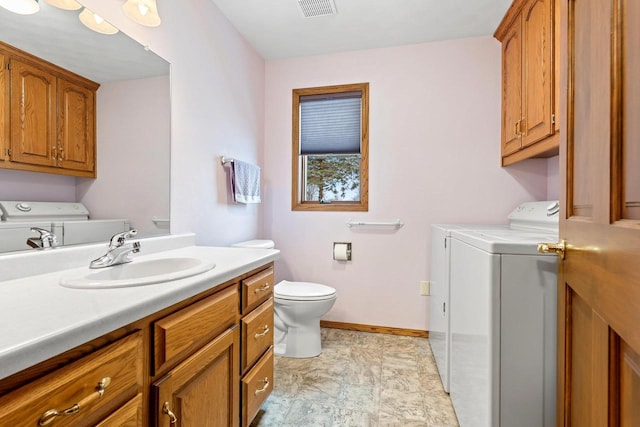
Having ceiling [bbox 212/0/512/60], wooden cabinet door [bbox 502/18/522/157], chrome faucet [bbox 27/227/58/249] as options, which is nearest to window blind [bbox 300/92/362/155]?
ceiling [bbox 212/0/512/60]

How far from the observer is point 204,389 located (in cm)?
97

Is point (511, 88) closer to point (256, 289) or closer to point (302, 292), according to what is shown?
point (302, 292)

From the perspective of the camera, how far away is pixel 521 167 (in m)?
2.27

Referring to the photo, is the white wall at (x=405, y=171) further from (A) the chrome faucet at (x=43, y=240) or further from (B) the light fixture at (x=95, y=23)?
(A) the chrome faucet at (x=43, y=240)

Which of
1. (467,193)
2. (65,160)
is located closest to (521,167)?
(467,193)

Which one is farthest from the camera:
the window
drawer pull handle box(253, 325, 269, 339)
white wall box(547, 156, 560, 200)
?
the window

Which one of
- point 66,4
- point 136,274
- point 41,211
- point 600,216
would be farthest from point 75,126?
point 600,216

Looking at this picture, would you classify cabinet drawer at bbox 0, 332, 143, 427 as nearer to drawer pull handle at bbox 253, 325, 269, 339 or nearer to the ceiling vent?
drawer pull handle at bbox 253, 325, 269, 339

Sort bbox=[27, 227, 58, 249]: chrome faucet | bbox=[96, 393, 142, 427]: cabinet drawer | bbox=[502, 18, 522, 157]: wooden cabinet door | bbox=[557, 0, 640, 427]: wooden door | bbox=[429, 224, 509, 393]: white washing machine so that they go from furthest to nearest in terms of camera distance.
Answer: bbox=[502, 18, 522, 157]: wooden cabinet door
bbox=[429, 224, 509, 393]: white washing machine
bbox=[27, 227, 58, 249]: chrome faucet
bbox=[96, 393, 142, 427]: cabinet drawer
bbox=[557, 0, 640, 427]: wooden door

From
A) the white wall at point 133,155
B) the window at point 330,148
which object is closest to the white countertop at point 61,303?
the white wall at point 133,155

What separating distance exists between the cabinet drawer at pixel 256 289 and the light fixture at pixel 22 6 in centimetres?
119

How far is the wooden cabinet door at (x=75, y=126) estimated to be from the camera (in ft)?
3.62

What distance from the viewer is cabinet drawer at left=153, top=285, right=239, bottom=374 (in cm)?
78

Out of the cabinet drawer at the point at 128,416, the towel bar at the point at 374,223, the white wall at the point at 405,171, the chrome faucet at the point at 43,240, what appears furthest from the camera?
the towel bar at the point at 374,223
